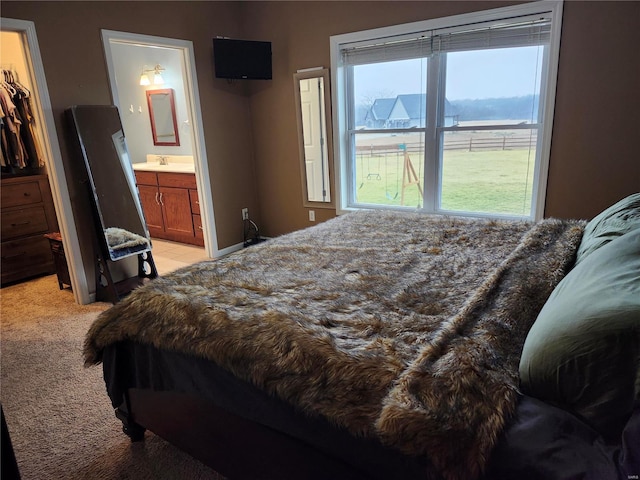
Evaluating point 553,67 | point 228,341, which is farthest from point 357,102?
point 228,341

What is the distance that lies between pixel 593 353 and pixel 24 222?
4.58 metres

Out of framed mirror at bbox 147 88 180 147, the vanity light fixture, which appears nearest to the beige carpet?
framed mirror at bbox 147 88 180 147

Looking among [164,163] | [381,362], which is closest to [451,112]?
[381,362]

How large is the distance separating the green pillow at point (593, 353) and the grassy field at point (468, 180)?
2.56 m

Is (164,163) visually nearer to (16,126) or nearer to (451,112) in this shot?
(16,126)

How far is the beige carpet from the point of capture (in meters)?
1.74

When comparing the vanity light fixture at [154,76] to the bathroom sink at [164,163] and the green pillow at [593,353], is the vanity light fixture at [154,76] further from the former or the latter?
the green pillow at [593,353]

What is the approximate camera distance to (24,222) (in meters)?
3.96

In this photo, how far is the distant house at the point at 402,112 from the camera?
3656 millimetres

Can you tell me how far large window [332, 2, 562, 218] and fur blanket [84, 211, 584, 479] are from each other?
139 centimetres

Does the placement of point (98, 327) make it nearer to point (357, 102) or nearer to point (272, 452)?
point (272, 452)

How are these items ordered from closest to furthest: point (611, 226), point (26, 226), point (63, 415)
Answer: point (611, 226), point (63, 415), point (26, 226)

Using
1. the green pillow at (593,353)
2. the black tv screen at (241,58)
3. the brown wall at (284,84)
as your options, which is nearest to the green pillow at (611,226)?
the green pillow at (593,353)

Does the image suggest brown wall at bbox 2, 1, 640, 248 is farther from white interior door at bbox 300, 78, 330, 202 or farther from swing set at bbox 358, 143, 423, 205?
swing set at bbox 358, 143, 423, 205
